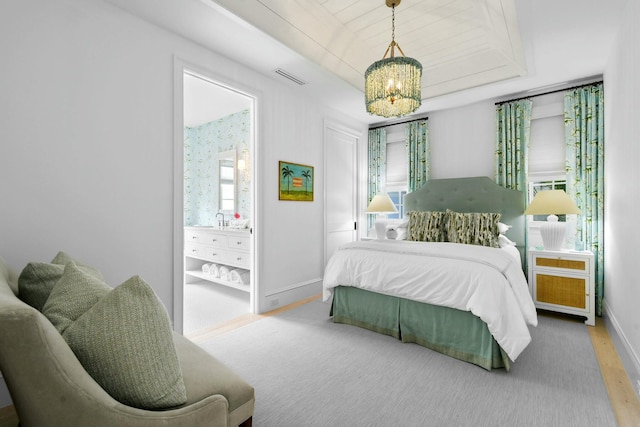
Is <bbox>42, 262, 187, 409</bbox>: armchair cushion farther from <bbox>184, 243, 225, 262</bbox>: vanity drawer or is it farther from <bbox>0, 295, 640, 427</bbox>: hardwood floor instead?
<bbox>184, 243, 225, 262</bbox>: vanity drawer

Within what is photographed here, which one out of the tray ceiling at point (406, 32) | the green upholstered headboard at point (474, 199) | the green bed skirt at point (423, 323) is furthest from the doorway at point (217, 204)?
the green upholstered headboard at point (474, 199)

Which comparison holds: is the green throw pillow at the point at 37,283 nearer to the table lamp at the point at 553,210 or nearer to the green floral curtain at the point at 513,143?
the table lamp at the point at 553,210

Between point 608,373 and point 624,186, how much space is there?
1.46 metres

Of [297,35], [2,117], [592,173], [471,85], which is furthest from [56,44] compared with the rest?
[592,173]

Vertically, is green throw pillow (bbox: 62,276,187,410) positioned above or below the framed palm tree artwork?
below

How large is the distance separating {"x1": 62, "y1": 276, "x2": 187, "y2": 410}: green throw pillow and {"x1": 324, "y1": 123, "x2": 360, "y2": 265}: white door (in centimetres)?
366

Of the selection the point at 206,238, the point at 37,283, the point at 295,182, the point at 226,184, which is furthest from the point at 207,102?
the point at 37,283

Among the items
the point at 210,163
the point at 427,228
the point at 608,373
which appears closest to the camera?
the point at 608,373

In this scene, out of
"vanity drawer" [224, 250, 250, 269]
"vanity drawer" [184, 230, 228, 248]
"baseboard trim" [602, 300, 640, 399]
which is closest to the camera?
"baseboard trim" [602, 300, 640, 399]

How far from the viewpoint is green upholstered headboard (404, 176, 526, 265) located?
12.9 feet

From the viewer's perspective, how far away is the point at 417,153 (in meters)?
4.84

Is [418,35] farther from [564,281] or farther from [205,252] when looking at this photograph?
[205,252]

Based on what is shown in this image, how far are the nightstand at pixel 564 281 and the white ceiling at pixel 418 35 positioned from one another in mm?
2080

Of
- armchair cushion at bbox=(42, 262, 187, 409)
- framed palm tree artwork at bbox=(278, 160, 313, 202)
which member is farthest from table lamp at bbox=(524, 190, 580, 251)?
armchair cushion at bbox=(42, 262, 187, 409)
